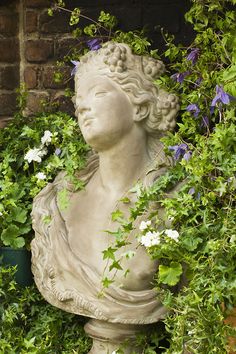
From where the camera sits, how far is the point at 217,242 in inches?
114

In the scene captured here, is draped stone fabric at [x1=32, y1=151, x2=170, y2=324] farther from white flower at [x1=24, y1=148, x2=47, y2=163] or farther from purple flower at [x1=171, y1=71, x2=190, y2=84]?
purple flower at [x1=171, y1=71, x2=190, y2=84]

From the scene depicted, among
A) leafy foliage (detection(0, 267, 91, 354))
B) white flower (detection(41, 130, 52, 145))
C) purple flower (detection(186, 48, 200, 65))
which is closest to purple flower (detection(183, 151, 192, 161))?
purple flower (detection(186, 48, 200, 65))

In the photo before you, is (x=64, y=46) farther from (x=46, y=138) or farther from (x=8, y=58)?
(x=46, y=138)

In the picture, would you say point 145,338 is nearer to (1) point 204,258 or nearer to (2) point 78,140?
(1) point 204,258

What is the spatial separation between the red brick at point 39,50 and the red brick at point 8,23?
0.42ft

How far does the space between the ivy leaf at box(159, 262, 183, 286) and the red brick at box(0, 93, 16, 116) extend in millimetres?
1756

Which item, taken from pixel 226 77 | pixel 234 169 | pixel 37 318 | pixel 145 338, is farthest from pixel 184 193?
pixel 37 318

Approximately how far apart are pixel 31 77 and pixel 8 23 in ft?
0.99

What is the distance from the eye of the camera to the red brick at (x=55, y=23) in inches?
166

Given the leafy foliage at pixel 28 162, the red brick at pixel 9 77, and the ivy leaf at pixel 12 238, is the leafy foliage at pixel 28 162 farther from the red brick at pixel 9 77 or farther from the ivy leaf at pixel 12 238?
the red brick at pixel 9 77

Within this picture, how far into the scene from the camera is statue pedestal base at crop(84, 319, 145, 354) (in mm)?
3434

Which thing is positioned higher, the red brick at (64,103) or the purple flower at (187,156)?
the purple flower at (187,156)

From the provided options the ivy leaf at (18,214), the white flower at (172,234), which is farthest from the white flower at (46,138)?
the white flower at (172,234)

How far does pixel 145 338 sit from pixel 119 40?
1.24 metres
